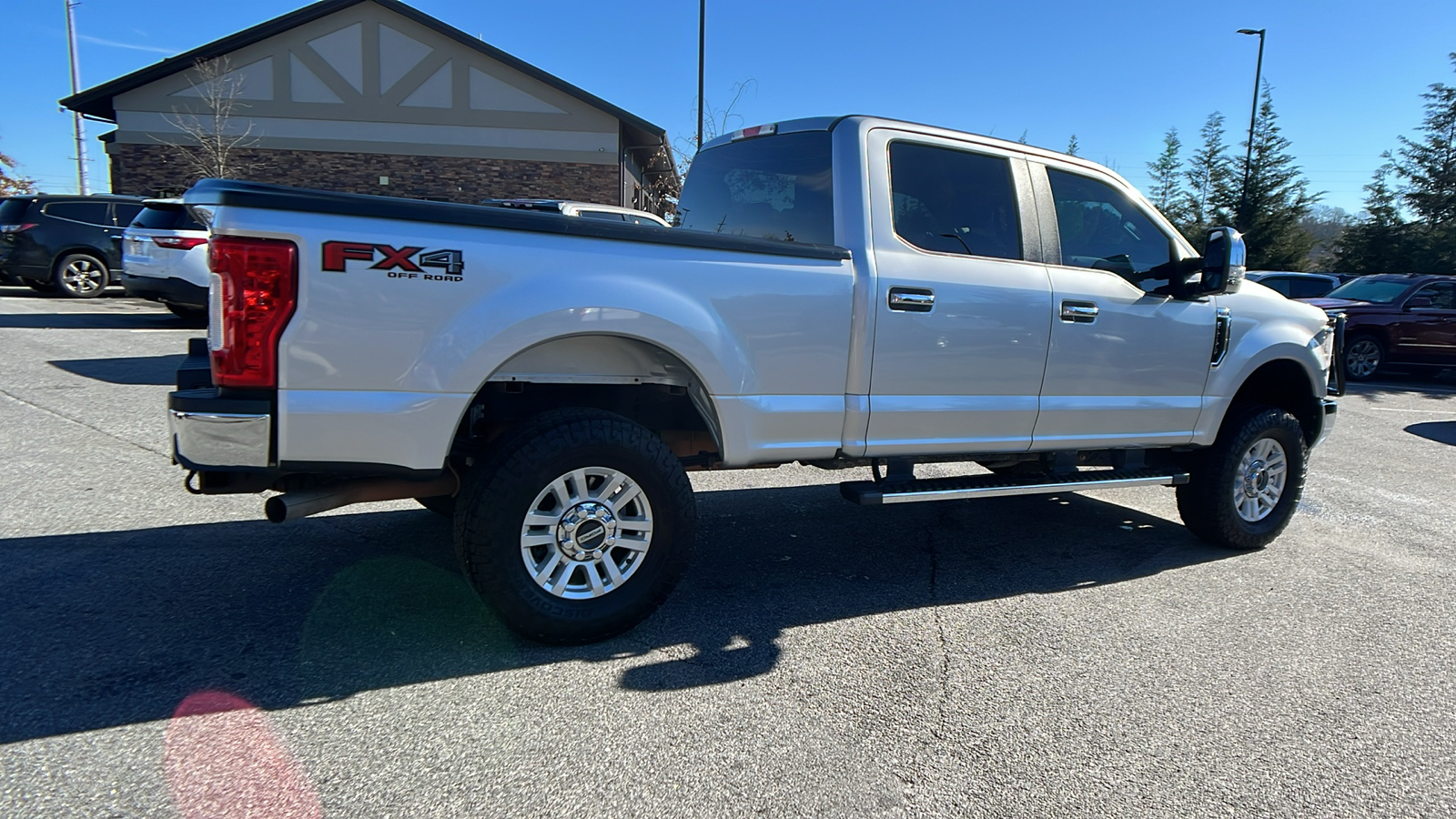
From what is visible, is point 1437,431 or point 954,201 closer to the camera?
point 954,201

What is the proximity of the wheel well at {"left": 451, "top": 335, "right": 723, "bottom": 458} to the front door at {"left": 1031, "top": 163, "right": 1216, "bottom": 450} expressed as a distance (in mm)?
1919

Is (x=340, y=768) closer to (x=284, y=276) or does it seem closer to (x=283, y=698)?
(x=283, y=698)

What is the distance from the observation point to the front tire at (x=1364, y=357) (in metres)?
14.7

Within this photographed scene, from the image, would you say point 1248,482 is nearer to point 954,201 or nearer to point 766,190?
point 954,201

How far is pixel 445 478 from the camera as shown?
3539 millimetres

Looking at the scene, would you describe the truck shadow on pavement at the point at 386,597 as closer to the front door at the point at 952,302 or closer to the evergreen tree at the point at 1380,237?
the front door at the point at 952,302

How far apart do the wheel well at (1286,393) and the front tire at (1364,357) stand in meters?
11.2

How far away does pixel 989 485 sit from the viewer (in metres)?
4.40

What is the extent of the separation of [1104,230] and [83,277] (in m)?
16.5

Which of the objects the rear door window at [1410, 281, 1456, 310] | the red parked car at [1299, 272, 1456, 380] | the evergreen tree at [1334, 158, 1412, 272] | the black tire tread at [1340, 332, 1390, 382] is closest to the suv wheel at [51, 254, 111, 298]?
the red parked car at [1299, 272, 1456, 380]

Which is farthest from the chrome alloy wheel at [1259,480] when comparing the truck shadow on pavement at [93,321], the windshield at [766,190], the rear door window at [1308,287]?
the rear door window at [1308,287]

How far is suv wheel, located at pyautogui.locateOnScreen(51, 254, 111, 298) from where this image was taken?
1470cm

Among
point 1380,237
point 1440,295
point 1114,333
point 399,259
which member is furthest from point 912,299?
point 1380,237

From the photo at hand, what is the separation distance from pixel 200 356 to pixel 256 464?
1.15m
